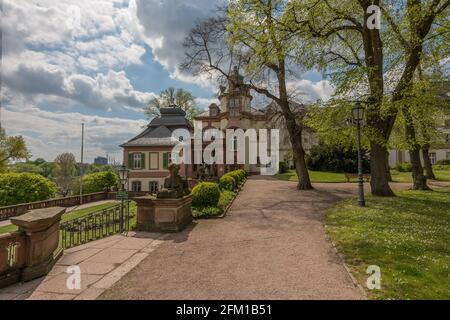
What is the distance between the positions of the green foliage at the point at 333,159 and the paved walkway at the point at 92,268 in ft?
90.9

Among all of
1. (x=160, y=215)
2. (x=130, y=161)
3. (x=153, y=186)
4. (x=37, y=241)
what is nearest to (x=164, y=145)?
(x=130, y=161)

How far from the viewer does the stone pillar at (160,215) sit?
28.5 feet

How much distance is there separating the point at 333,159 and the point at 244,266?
97.2ft

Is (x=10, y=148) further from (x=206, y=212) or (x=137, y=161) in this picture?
(x=206, y=212)

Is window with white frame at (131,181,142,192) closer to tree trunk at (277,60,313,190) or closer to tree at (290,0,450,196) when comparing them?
tree trunk at (277,60,313,190)

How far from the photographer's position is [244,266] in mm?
5406

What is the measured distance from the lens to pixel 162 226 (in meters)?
8.74

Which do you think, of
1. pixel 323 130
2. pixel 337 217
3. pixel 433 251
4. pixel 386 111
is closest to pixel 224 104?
pixel 323 130

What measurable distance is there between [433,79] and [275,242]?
533 inches

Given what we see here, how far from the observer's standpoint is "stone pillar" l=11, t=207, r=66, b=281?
16.0 ft

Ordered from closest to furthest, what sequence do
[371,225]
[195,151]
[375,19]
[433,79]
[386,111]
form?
1. [371,225]
2. [386,111]
3. [375,19]
4. [433,79]
5. [195,151]

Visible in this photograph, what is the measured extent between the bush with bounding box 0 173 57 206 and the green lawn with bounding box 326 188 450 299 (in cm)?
2135

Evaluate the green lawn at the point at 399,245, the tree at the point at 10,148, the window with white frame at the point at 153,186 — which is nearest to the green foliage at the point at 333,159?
the window with white frame at the point at 153,186
